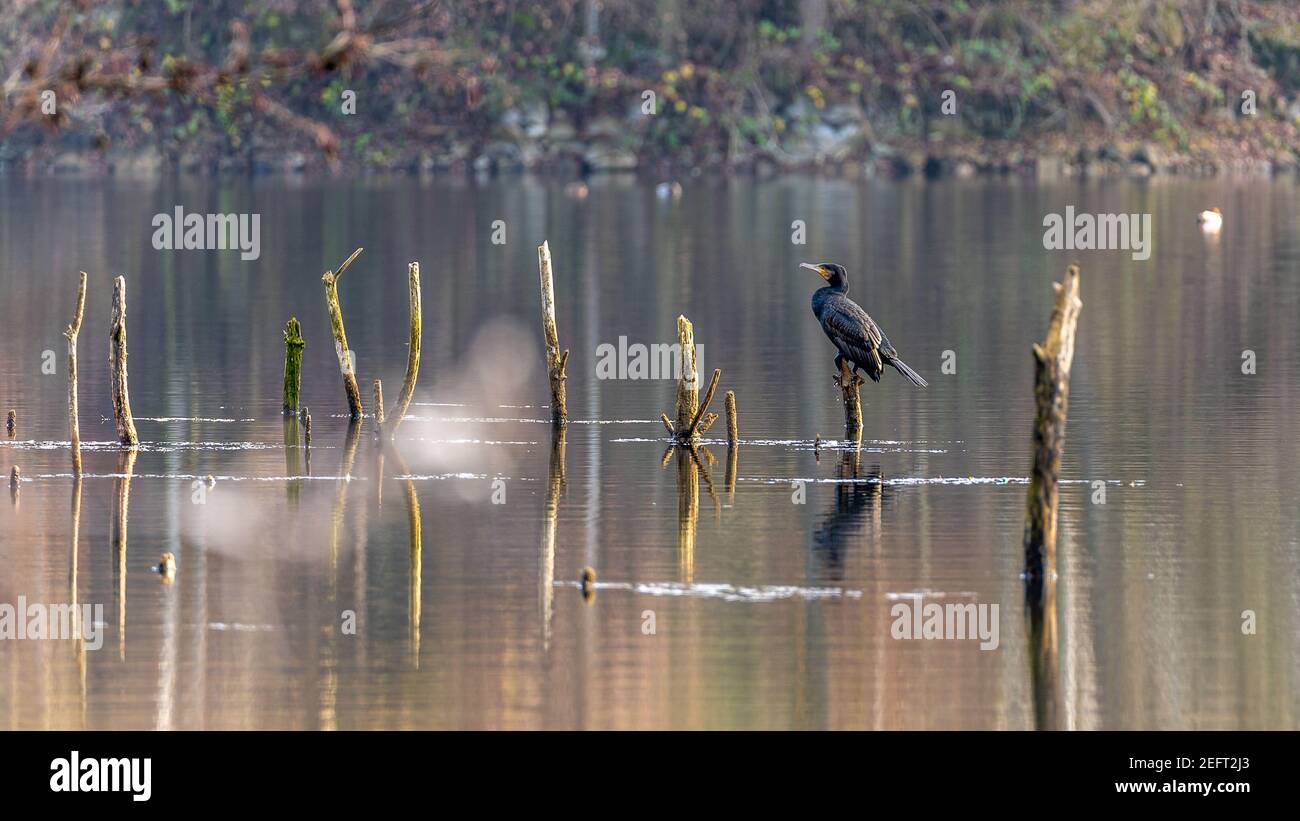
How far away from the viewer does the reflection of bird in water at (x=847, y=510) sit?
2309 centimetres

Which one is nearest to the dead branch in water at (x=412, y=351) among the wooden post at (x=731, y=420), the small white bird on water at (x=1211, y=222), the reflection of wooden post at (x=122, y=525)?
the reflection of wooden post at (x=122, y=525)

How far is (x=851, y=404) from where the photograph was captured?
98.5 ft

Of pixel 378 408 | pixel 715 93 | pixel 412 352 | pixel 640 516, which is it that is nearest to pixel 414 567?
pixel 640 516

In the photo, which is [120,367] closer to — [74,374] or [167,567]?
[74,374]

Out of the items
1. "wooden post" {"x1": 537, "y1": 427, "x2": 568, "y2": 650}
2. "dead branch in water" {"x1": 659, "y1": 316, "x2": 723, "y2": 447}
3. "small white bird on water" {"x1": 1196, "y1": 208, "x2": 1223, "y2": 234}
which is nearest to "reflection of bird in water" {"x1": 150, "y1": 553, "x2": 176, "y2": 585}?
"wooden post" {"x1": 537, "y1": 427, "x2": 568, "y2": 650}

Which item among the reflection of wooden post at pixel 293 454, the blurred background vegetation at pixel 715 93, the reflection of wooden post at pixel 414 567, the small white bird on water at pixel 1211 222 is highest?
the blurred background vegetation at pixel 715 93

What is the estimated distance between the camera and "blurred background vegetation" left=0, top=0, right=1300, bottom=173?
97.6 meters

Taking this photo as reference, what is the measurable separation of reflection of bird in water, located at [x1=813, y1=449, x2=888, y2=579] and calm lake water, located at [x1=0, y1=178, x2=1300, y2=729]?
0.07 meters

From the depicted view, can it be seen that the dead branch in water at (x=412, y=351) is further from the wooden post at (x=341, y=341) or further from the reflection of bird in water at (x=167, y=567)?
the reflection of bird in water at (x=167, y=567)

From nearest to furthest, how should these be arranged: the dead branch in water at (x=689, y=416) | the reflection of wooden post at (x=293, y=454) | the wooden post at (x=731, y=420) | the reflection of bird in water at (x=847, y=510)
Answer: the reflection of bird in water at (x=847, y=510) < the reflection of wooden post at (x=293, y=454) < the wooden post at (x=731, y=420) < the dead branch in water at (x=689, y=416)

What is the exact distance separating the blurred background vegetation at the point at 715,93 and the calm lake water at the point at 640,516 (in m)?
44.3

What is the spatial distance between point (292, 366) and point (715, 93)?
66694 millimetres

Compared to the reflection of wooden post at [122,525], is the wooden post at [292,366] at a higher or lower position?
higher
